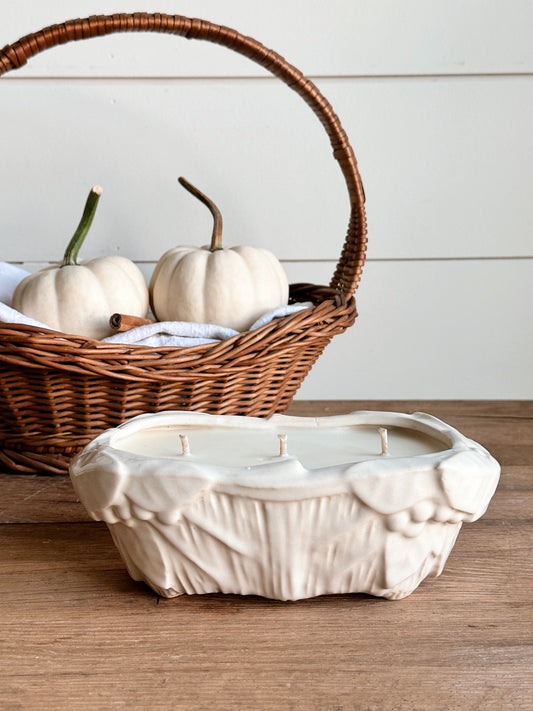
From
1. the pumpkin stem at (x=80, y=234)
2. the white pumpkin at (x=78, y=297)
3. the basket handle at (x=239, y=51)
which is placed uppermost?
the basket handle at (x=239, y=51)

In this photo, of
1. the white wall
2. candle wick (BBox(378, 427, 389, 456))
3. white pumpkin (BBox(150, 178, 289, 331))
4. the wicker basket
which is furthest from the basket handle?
candle wick (BBox(378, 427, 389, 456))

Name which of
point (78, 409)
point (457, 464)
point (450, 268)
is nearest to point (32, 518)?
point (78, 409)

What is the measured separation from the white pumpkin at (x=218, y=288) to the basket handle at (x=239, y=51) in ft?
0.36

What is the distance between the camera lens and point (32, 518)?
0.64 meters

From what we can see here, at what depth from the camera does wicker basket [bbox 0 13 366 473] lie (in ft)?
2.10

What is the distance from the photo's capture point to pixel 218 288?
0.76 meters

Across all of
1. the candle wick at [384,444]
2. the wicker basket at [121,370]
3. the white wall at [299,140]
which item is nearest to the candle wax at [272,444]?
the candle wick at [384,444]

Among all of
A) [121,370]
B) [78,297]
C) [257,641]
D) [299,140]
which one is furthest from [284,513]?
[299,140]

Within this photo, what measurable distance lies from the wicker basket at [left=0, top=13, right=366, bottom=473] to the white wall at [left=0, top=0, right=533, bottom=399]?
306 mm

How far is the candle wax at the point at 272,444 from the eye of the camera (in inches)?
19.2

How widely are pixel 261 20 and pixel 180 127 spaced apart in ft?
0.62

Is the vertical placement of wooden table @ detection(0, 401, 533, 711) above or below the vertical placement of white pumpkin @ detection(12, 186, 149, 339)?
below

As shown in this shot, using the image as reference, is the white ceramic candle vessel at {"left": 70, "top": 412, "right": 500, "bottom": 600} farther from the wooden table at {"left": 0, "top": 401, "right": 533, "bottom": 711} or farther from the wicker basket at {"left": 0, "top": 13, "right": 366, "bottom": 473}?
the wicker basket at {"left": 0, "top": 13, "right": 366, "bottom": 473}

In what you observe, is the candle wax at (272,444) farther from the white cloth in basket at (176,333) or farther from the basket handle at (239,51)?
the basket handle at (239,51)
